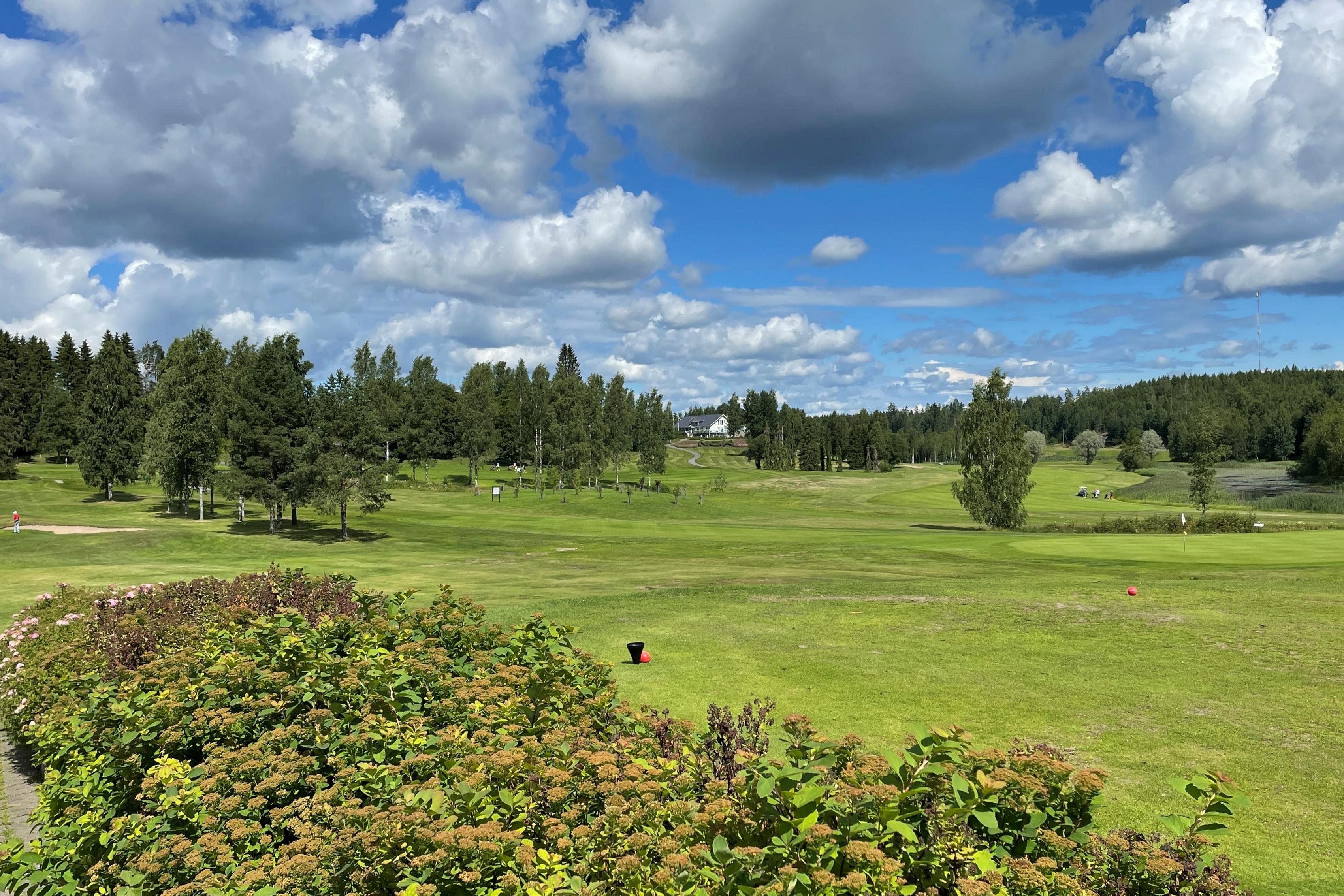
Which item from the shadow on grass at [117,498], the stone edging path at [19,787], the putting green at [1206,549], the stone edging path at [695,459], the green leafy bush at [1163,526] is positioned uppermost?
the stone edging path at [695,459]

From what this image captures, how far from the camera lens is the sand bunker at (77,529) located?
46.9m

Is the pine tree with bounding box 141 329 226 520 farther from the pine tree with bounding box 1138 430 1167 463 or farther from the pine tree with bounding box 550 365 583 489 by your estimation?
the pine tree with bounding box 1138 430 1167 463

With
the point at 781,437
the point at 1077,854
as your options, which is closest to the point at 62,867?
the point at 1077,854

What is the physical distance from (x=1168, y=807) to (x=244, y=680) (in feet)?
31.0

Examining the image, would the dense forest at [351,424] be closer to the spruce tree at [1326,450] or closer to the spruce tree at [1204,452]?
the spruce tree at [1204,452]

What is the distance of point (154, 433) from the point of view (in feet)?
195

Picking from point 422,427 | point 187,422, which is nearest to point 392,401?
point 422,427

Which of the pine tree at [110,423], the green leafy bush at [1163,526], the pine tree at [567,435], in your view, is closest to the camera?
the green leafy bush at [1163,526]

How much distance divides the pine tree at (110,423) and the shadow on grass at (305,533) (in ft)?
56.9

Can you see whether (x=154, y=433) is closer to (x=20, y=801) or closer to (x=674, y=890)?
(x=20, y=801)

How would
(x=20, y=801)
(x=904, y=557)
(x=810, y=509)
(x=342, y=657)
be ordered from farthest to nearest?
(x=810, y=509)
(x=904, y=557)
(x=20, y=801)
(x=342, y=657)

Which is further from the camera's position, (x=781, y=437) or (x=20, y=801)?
(x=781, y=437)

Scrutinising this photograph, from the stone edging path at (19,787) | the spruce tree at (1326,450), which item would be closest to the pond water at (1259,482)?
the spruce tree at (1326,450)

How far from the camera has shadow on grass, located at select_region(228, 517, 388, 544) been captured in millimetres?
51250
